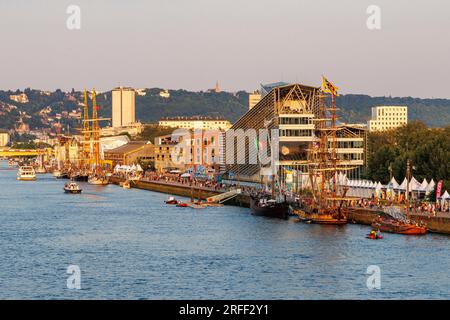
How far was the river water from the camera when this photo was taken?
31.9 m

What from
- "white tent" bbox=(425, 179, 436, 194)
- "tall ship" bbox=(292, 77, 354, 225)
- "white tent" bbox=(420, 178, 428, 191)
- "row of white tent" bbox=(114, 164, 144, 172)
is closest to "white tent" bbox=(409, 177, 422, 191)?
"white tent" bbox=(420, 178, 428, 191)

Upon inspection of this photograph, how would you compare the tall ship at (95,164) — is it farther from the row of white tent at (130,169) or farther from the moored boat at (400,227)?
the moored boat at (400,227)

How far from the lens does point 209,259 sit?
39188 millimetres

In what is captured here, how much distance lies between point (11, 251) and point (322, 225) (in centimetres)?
1728

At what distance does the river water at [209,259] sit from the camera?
31.9 metres

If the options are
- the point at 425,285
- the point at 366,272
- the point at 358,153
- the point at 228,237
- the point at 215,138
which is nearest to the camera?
the point at 425,285

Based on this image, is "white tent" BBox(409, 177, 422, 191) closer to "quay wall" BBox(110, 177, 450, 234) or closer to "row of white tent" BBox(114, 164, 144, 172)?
"quay wall" BBox(110, 177, 450, 234)

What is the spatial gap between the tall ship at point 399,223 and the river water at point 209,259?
630 millimetres

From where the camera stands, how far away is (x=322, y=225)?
172 feet

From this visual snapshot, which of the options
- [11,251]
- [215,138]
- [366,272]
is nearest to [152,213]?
[11,251]

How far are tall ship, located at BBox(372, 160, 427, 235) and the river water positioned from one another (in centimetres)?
63

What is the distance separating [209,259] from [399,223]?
1076cm

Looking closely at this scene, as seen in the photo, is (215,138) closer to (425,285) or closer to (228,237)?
(228,237)
